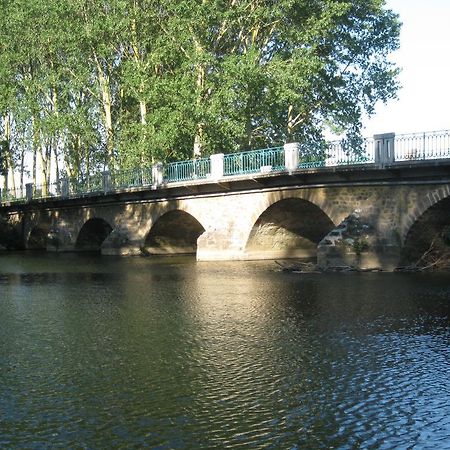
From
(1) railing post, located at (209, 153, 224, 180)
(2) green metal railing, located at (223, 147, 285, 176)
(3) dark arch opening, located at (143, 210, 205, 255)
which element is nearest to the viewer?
(2) green metal railing, located at (223, 147, 285, 176)

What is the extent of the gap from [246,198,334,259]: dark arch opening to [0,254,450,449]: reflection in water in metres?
9.06

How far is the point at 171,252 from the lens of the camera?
105 ft

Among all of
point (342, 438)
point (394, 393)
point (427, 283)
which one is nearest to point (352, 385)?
point (394, 393)

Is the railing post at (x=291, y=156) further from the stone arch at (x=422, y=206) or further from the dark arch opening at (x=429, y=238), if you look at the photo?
the dark arch opening at (x=429, y=238)

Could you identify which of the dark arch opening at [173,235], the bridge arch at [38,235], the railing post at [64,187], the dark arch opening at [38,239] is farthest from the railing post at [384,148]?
the dark arch opening at [38,239]

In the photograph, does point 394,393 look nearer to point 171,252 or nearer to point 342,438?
point 342,438

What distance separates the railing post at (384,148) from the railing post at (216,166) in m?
7.63

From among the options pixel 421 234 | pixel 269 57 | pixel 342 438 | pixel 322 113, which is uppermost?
pixel 269 57

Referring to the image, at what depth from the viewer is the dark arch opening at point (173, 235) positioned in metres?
29.9

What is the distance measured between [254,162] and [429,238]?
Answer: 303 inches

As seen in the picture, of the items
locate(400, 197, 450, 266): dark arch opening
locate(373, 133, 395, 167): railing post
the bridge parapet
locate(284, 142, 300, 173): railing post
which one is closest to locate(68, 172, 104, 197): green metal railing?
the bridge parapet

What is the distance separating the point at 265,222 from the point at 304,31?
11.0 meters

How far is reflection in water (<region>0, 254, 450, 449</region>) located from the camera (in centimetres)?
597

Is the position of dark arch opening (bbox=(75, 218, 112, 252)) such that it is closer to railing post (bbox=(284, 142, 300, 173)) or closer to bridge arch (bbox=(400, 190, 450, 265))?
railing post (bbox=(284, 142, 300, 173))
